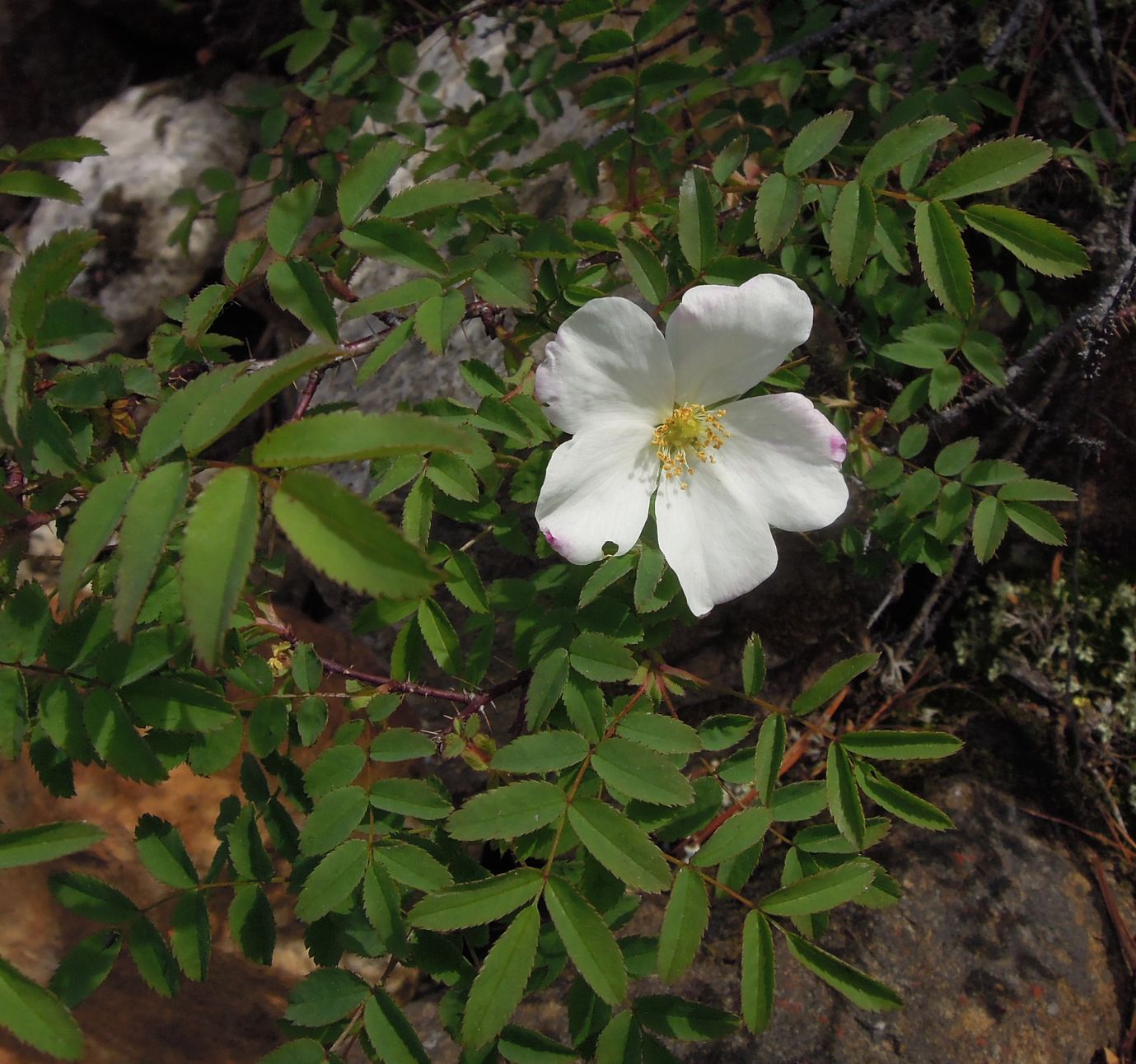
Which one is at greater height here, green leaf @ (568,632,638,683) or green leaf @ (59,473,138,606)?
green leaf @ (59,473,138,606)

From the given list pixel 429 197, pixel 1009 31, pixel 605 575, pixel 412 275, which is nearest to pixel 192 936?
pixel 605 575

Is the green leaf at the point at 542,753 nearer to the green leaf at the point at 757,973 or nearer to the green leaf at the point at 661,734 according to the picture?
the green leaf at the point at 661,734

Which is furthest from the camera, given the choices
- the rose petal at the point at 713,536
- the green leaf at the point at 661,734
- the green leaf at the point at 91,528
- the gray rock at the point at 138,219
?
the gray rock at the point at 138,219

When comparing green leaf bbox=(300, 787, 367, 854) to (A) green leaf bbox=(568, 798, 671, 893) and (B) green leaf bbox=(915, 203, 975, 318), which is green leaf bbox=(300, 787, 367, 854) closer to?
(A) green leaf bbox=(568, 798, 671, 893)

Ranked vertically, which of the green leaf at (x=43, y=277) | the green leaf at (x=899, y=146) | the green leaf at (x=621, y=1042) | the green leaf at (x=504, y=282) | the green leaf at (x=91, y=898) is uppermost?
the green leaf at (x=43, y=277)

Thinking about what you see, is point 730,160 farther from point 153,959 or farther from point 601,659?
point 153,959

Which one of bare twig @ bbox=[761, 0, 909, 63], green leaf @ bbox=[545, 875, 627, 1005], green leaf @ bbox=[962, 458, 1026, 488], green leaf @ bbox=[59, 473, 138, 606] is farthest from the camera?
bare twig @ bbox=[761, 0, 909, 63]

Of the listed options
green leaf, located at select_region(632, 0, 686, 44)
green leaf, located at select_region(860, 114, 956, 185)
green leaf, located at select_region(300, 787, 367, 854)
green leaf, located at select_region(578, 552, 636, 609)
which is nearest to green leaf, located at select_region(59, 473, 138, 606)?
green leaf, located at select_region(300, 787, 367, 854)

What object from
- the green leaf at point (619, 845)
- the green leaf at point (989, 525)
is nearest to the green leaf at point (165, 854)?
the green leaf at point (619, 845)
